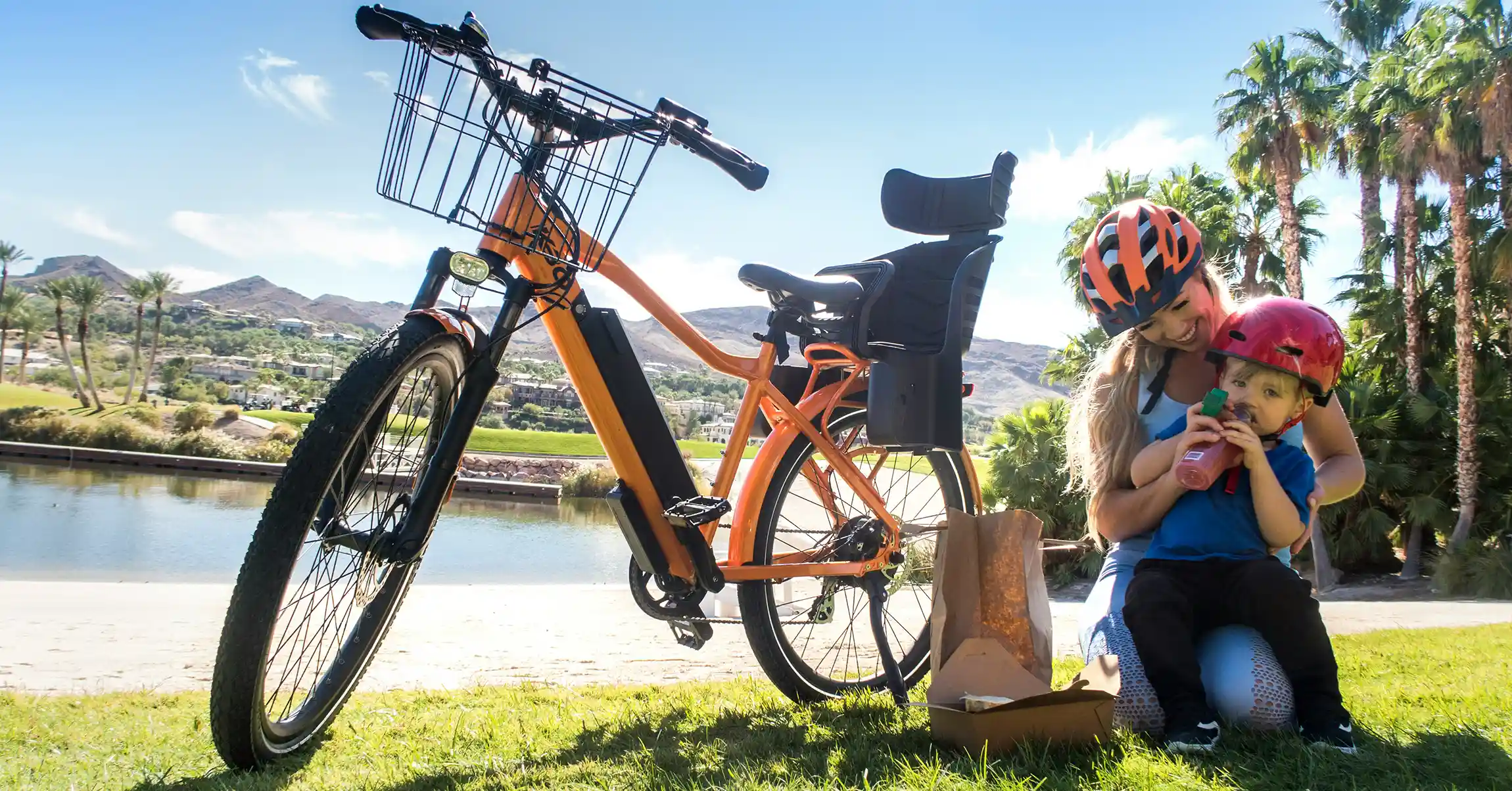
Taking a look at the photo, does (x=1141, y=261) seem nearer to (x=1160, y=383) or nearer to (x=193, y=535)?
(x=1160, y=383)

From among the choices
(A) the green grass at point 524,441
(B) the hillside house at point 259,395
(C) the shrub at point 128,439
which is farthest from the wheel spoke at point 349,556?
(B) the hillside house at point 259,395

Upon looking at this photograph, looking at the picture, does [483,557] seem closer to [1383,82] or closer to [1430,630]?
[1430,630]

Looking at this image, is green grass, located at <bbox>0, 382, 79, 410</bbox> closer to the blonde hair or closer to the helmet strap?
the blonde hair

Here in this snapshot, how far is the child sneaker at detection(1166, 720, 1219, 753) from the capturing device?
195cm

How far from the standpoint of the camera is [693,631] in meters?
2.78

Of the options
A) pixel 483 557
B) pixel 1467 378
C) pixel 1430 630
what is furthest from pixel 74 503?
pixel 1467 378

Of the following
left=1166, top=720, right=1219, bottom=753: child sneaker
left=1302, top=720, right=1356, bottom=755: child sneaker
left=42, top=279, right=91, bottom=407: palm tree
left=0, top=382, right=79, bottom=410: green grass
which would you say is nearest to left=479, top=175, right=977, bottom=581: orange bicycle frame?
left=1166, top=720, right=1219, bottom=753: child sneaker

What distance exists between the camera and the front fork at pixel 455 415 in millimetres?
2123

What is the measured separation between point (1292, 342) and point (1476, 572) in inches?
613

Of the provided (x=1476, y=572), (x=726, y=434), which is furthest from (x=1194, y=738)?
(x=1476, y=572)

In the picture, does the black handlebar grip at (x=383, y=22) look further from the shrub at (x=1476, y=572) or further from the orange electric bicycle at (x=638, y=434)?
the shrub at (x=1476, y=572)

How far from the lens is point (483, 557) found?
20.5m

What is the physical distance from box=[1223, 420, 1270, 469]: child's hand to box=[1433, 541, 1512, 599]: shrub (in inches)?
587

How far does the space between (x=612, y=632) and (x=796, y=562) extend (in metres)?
3.02
